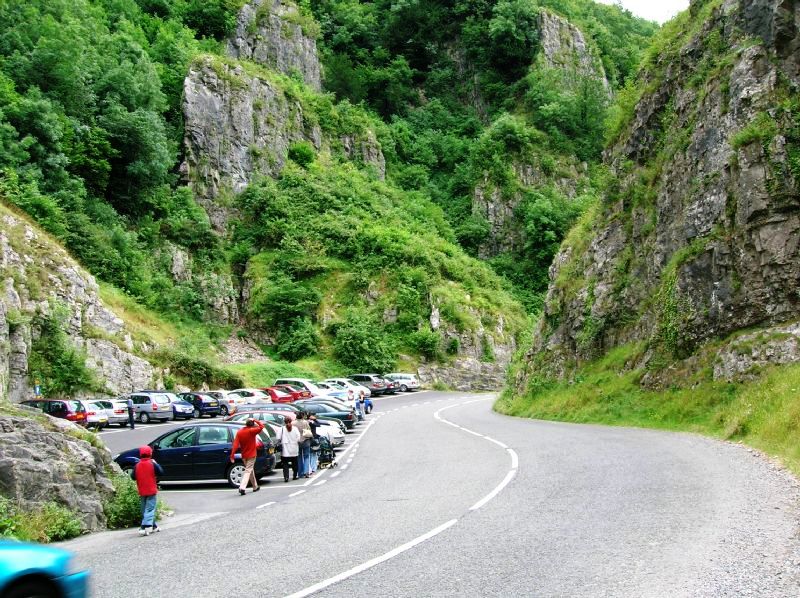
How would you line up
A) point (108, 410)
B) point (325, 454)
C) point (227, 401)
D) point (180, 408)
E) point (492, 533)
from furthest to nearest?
1. point (227, 401)
2. point (180, 408)
3. point (108, 410)
4. point (325, 454)
5. point (492, 533)

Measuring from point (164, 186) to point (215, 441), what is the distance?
40958 mm

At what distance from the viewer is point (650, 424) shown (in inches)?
918

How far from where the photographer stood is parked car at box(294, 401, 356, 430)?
93.6 ft

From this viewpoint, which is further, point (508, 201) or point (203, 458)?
point (508, 201)

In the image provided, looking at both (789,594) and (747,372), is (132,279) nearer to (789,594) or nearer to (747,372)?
(747,372)

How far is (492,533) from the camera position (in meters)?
9.02

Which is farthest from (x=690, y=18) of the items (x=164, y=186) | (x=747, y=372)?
(x=164, y=186)

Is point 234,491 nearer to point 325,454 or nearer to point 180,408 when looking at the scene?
point 325,454

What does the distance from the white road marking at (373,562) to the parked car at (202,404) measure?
92.5 feet

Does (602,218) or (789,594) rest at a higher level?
(602,218)

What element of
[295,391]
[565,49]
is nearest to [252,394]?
[295,391]

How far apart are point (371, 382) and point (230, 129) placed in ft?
85.2

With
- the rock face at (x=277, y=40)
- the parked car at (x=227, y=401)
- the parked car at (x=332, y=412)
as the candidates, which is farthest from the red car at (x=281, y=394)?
the rock face at (x=277, y=40)

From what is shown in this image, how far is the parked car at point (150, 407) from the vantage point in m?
33.9
